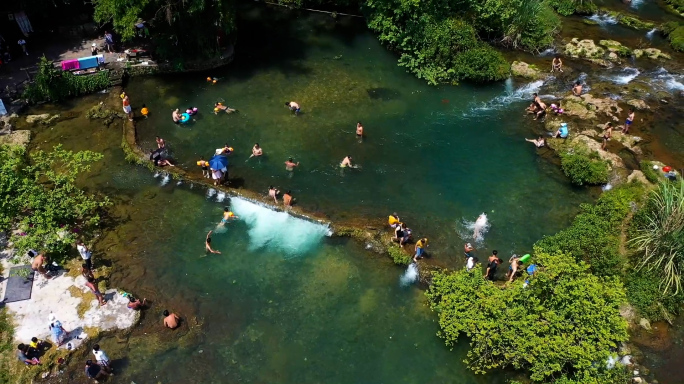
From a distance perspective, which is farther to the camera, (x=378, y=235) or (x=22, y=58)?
(x=22, y=58)

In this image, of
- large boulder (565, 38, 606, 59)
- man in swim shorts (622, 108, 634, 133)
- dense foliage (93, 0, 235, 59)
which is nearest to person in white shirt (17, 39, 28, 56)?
dense foliage (93, 0, 235, 59)

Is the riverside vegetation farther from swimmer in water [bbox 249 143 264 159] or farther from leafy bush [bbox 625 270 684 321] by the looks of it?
swimmer in water [bbox 249 143 264 159]

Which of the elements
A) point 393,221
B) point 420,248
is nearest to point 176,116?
point 393,221

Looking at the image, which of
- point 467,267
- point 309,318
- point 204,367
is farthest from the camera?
point 467,267

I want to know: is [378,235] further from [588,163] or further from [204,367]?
[588,163]

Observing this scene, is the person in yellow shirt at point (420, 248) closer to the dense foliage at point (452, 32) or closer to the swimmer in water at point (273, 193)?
the swimmer in water at point (273, 193)

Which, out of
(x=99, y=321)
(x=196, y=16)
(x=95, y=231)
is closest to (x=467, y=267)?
(x=99, y=321)
